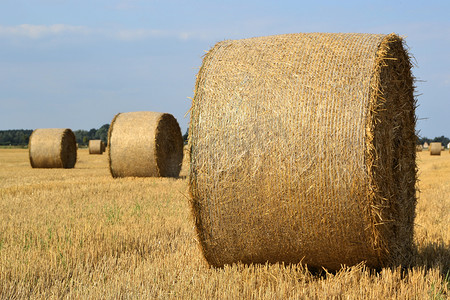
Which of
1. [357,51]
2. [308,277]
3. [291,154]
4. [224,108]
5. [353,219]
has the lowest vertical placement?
[308,277]

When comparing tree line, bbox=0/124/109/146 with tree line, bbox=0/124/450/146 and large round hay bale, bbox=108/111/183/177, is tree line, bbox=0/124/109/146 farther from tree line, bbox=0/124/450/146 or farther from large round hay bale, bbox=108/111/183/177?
large round hay bale, bbox=108/111/183/177

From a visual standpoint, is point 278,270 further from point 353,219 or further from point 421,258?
point 421,258

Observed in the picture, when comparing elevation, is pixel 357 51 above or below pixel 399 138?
above

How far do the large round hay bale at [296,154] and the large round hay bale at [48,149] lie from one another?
15958 mm

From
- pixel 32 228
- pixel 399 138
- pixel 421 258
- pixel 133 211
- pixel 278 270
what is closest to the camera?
pixel 278 270

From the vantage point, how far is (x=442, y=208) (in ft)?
27.1

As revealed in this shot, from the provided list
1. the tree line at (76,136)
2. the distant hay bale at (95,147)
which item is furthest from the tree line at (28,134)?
the distant hay bale at (95,147)

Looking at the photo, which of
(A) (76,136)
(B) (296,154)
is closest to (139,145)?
(B) (296,154)

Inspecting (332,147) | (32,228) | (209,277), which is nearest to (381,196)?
(332,147)

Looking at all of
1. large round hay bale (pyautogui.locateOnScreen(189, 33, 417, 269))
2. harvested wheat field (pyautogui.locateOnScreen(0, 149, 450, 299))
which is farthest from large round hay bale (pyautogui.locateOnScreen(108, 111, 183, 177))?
large round hay bale (pyautogui.locateOnScreen(189, 33, 417, 269))

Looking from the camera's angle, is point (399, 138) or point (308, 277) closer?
point (308, 277)

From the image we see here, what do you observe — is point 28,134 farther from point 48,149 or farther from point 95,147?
point 48,149

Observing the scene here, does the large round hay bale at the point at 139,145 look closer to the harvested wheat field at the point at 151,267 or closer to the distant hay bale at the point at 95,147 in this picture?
the harvested wheat field at the point at 151,267

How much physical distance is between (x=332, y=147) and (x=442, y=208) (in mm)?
5017
